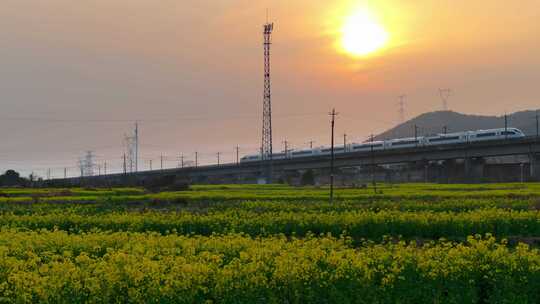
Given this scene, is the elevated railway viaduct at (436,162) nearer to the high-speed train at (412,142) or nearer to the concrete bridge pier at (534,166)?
the concrete bridge pier at (534,166)

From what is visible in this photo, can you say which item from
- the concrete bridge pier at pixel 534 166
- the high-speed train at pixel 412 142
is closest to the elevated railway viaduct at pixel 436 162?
the concrete bridge pier at pixel 534 166

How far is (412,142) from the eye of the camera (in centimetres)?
11488

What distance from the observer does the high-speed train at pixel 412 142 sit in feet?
330

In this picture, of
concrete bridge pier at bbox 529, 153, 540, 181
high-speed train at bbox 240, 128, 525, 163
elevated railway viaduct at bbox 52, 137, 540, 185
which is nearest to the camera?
elevated railway viaduct at bbox 52, 137, 540, 185

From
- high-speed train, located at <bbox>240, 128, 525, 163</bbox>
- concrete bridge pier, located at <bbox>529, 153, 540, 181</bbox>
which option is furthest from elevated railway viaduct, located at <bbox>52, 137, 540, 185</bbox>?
high-speed train, located at <bbox>240, 128, 525, 163</bbox>

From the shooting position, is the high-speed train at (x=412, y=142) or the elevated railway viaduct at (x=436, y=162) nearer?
the elevated railway viaduct at (x=436, y=162)

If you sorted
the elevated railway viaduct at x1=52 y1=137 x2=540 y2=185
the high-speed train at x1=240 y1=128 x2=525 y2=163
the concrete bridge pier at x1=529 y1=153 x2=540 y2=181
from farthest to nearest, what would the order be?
1. the high-speed train at x1=240 y1=128 x2=525 y2=163
2. the concrete bridge pier at x1=529 y1=153 x2=540 y2=181
3. the elevated railway viaduct at x1=52 y1=137 x2=540 y2=185

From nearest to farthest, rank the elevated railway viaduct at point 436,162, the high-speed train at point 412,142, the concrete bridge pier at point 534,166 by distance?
the elevated railway viaduct at point 436,162 → the concrete bridge pier at point 534,166 → the high-speed train at point 412,142

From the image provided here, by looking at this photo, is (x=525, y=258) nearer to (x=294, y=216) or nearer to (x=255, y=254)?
(x=255, y=254)

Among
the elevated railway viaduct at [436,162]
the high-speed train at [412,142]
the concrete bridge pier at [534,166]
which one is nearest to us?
the elevated railway viaduct at [436,162]

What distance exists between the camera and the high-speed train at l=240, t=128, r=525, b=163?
100 metres

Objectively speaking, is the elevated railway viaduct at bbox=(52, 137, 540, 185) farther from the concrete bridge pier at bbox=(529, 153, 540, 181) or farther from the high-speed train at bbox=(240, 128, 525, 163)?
the high-speed train at bbox=(240, 128, 525, 163)

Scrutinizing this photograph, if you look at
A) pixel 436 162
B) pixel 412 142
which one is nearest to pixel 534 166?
pixel 412 142

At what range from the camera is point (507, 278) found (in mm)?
13430
